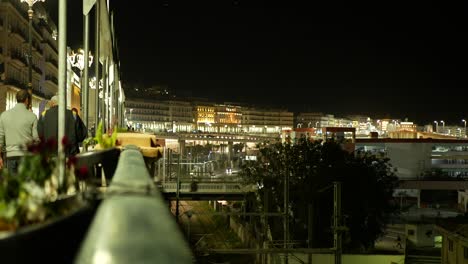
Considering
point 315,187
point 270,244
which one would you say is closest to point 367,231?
point 315,187

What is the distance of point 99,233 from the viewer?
5.91 ft

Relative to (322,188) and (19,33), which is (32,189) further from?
(19,33)

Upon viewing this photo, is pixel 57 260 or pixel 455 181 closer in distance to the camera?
pixel 57 260

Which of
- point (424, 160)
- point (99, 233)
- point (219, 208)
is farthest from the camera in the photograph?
point (424, 160)

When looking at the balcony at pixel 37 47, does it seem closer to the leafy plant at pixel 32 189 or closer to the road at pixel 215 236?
the road at pixel 215 236

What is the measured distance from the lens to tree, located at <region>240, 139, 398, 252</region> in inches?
1540

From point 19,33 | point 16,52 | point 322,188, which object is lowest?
point 322,188

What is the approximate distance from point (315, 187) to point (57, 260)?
39834 millimetres

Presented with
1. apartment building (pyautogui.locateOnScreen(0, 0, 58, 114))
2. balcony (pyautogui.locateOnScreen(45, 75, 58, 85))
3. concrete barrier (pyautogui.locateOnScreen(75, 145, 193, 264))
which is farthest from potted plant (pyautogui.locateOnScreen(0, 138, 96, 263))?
balcony (pyautogui.locateOnScreen(45, 75, 58, 85))

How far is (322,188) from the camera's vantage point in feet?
134

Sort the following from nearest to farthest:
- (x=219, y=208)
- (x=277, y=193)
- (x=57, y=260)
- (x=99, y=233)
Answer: (x=99, y=233), (x=57, y=260), (x=277, y=193), (x=219, y=208)

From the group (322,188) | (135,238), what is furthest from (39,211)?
(322,188)

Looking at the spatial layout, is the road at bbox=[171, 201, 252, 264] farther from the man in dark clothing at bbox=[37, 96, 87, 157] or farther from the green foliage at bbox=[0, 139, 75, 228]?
the green foliage at bbox=[0, 139, 75, 228]

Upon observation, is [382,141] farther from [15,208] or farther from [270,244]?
[15,208]
